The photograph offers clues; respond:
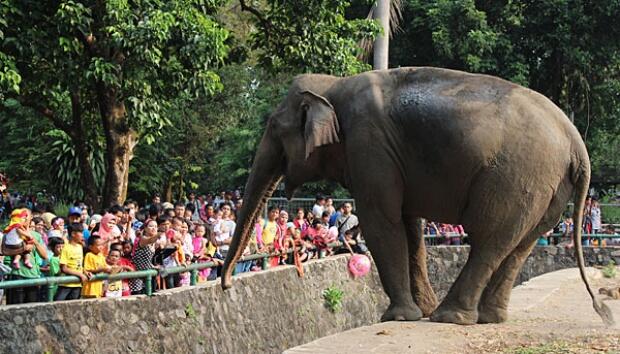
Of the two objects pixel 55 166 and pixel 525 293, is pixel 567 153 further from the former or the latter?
pixel 55 166

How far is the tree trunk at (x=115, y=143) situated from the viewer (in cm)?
1683

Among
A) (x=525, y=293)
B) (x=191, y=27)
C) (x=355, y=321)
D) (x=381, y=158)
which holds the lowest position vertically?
(x=355, y=321)

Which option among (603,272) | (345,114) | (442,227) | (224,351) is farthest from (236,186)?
(345,114)

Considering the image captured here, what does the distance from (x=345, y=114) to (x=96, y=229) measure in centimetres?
443

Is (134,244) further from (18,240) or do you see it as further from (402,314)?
(402,314)

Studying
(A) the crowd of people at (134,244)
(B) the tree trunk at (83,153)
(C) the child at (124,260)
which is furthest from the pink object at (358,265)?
(C) the child at (124,260)

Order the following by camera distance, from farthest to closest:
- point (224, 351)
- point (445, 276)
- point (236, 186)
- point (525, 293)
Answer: point (236, 186), point (445, 276), point (224, 351), point (525, 293)

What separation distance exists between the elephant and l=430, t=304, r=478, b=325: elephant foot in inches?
0.4

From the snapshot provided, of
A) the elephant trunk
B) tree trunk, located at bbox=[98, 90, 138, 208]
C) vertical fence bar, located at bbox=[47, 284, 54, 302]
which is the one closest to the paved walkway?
the elephant trunk

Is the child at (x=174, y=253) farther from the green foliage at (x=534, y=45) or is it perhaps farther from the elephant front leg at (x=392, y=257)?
the green foliage at (x=534, y=45)

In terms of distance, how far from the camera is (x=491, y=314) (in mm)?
9664

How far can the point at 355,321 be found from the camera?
699 inches

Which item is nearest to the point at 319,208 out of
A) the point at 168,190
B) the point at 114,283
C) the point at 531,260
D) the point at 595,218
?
the point at 531,260

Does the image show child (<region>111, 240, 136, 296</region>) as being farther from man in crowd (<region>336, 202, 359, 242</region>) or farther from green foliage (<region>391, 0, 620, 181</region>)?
green foliage (<region>391, 0, 620, 181</region>)
